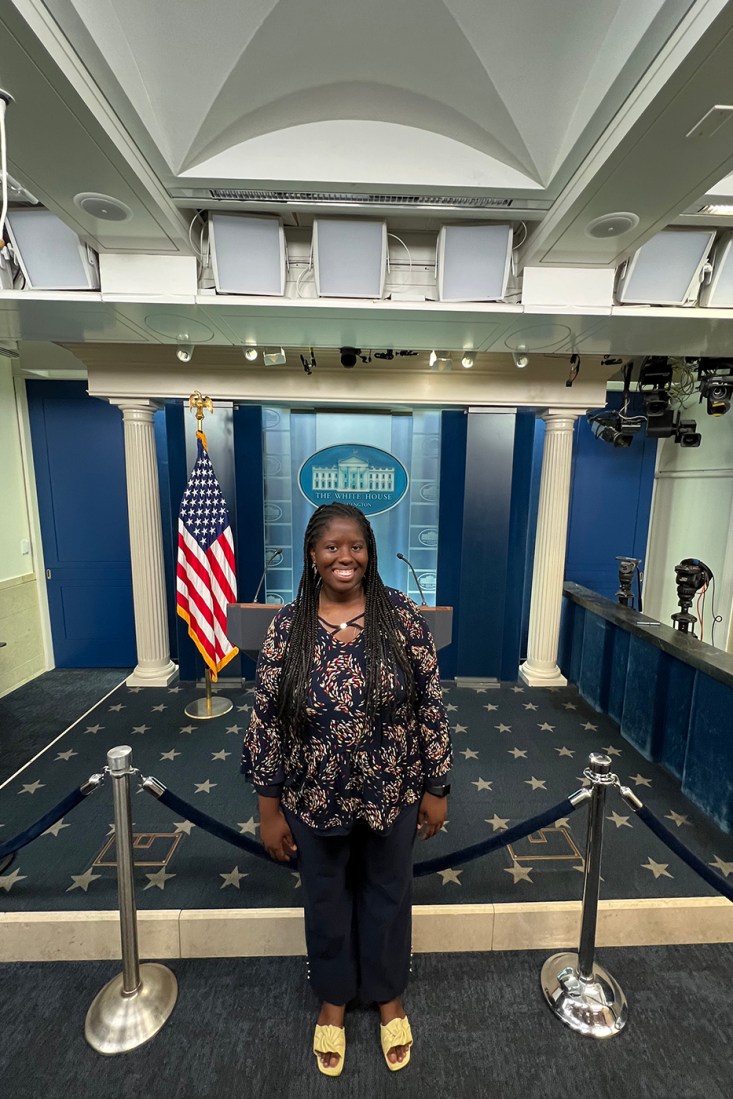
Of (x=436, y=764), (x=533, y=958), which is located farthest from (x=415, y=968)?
(x=436, y=764)

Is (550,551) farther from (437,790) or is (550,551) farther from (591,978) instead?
(437,790)

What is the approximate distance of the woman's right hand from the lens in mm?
1400

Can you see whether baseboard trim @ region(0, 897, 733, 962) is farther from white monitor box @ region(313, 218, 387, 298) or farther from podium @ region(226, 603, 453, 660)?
white monitor box @ region(313, 218, 387, 298)

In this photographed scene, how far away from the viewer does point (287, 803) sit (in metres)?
1.39

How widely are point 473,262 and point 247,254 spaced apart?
125 cm

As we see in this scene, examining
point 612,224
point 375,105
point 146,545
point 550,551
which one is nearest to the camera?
point 375,105

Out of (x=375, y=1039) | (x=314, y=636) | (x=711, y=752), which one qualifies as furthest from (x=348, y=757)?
(x=711, y=752)

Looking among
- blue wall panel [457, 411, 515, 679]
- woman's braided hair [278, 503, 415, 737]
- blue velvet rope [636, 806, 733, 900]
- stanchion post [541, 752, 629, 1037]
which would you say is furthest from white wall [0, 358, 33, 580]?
blue velvet rope [636, 806, 733, 900]

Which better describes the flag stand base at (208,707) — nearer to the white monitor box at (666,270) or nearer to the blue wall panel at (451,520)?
the blue wall panel at (451,520)

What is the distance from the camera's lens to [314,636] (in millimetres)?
1341

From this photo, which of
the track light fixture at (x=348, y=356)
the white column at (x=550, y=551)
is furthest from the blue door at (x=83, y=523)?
the white column at (x=550, y=551)

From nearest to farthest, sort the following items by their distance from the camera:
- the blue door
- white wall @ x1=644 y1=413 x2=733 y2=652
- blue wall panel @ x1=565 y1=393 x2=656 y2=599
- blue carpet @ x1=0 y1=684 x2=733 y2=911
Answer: blue carpet @ x1=0 y1=684 x2=733 y2=911, the blue door, white wall @ x1=644 y1=413 x2=733 y2=652, blue wall panel @ x1=565 y1=393 x2=656 y2=599

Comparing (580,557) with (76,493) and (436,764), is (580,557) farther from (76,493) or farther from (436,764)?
(76,493)

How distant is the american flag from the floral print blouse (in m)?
2.33
